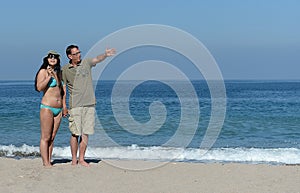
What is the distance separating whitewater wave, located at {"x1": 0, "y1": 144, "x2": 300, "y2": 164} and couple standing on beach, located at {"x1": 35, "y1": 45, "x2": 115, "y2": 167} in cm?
378

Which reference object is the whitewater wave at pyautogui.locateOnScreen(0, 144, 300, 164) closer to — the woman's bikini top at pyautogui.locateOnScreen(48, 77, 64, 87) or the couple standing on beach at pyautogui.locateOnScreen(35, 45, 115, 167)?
the couple standing on beach at pyautogui.locateOnScreen(35, 45, 115, 167)

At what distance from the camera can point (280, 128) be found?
18688 mm

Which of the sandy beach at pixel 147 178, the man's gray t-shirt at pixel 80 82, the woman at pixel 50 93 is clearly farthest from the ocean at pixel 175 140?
the sandy beach at pixel 147 178

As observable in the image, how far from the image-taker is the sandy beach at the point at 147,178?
642cm

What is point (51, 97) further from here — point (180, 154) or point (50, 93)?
point (180, 154)

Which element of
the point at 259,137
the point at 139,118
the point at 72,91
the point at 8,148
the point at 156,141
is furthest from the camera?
the point at 139,118

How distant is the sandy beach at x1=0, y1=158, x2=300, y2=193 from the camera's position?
21.1 ft

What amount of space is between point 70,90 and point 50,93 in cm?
31

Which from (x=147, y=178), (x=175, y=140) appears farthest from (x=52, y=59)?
(x=175, y=140)

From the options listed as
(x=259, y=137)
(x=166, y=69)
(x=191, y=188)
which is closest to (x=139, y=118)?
(x=259, y=137)

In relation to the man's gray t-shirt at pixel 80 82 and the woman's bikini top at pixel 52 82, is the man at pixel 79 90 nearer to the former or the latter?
the man's gray t-shirt at pixel 80 82

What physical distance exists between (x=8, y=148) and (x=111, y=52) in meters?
6.94

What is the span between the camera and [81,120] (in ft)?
24.4

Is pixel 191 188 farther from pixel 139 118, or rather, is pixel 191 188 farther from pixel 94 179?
pixel 139 118
